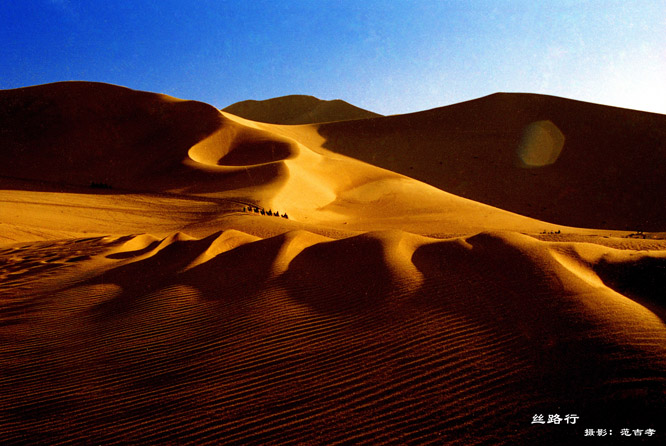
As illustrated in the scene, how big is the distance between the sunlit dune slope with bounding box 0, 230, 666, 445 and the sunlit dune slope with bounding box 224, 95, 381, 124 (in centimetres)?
7881

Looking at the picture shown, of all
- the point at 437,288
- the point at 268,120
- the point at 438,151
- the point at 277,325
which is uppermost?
the point at 268,120

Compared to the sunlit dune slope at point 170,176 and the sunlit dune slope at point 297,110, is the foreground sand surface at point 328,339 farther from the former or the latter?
the sunlit dune slope at point 297,110

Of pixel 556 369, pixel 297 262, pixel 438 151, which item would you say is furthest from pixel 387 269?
pixel 438 151

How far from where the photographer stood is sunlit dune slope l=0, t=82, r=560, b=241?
1265 centimetres

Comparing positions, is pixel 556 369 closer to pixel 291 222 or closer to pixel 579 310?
pixel 579 310

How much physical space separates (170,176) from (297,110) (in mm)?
75569

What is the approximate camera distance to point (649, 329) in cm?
319

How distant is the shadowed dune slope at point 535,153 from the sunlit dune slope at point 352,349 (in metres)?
18.7

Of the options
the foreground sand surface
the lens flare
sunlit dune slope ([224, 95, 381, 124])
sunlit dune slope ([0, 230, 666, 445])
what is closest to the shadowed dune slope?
the lens flare

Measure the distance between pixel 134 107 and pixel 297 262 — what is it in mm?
27678

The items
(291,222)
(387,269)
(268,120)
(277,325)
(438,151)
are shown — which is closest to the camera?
(277,325)

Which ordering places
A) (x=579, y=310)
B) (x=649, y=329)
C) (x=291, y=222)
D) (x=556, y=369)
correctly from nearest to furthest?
(x=556, y=369) < (x=649, y=329) < (x=579, y=310) < (x=291, y=222)

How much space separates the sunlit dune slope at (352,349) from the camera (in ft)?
8.77

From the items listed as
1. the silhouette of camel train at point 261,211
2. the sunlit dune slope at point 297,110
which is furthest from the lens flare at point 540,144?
the sunlit dune slope at point 297,110
